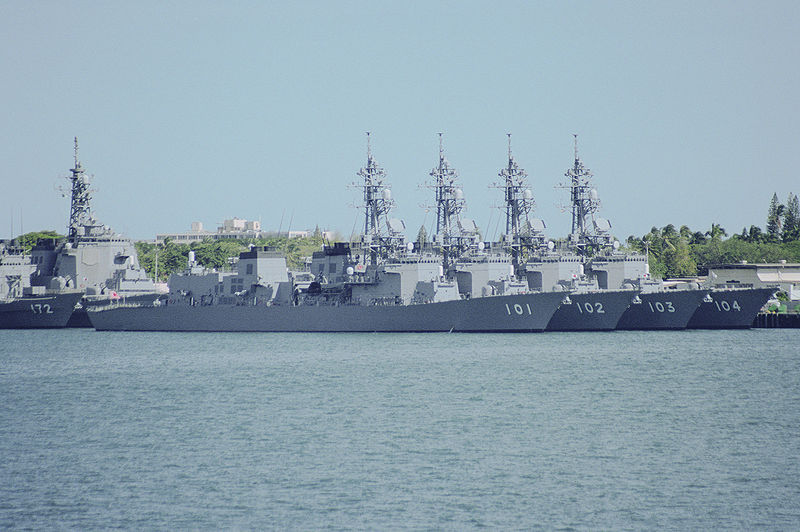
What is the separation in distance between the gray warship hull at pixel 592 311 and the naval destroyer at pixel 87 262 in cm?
2681

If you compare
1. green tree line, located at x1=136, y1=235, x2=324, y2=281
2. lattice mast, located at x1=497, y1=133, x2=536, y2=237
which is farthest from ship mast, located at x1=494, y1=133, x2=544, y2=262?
green tree line, located at x1=136, y1=235, x2=324, y2=281

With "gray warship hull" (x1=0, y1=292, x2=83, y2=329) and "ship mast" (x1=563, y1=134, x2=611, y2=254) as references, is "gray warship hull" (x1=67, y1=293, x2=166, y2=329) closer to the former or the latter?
"gray warship hull" (x1=0, y1=292, x2=83, y2=329)

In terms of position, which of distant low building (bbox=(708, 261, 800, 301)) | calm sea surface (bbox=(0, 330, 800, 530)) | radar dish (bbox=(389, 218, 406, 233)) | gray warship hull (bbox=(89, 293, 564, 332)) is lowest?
calm sea surface (bbox=(0, 330, 800, 530))

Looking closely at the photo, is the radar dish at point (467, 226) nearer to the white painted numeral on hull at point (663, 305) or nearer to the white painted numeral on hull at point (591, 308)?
the white painted numeral on hull at point (591, 308)

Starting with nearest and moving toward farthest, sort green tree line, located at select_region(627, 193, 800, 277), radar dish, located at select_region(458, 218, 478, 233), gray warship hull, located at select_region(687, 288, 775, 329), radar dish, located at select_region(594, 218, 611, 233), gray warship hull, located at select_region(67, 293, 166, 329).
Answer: gray warship hull, located at select_region(687, 288, 775, 329) < radar dish, located at select_region(458, 218, 478, 233) < radar dish, located at select_region(594, 218, 611, 233) < gray warship hull, located at select_region(67, 293, 166, 329) < green tree line, located at select_region(627, 193, 800, 277)

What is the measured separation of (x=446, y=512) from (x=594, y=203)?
4759 cm

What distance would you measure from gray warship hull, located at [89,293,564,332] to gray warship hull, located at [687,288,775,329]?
34.6ft

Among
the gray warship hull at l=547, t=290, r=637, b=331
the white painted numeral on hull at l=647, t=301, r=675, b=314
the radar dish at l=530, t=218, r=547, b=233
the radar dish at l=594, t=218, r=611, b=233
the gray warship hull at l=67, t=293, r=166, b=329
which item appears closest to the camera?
the gray warship hull at l=547, t=290, r=637, b=331

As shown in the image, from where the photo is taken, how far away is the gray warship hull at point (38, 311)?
225 ft

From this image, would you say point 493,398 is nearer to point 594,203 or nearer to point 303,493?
point 303,493

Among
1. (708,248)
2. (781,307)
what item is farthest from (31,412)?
(708,248)

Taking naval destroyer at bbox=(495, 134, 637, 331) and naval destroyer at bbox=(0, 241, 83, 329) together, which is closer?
naval destroyer at bbox=(495, 134, 637, 331)

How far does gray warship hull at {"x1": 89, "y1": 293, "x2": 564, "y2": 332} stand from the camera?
54469mm

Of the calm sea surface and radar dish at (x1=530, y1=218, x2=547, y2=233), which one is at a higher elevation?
radar dish at (x1=530, y1=218, x2=547, y2=233)
